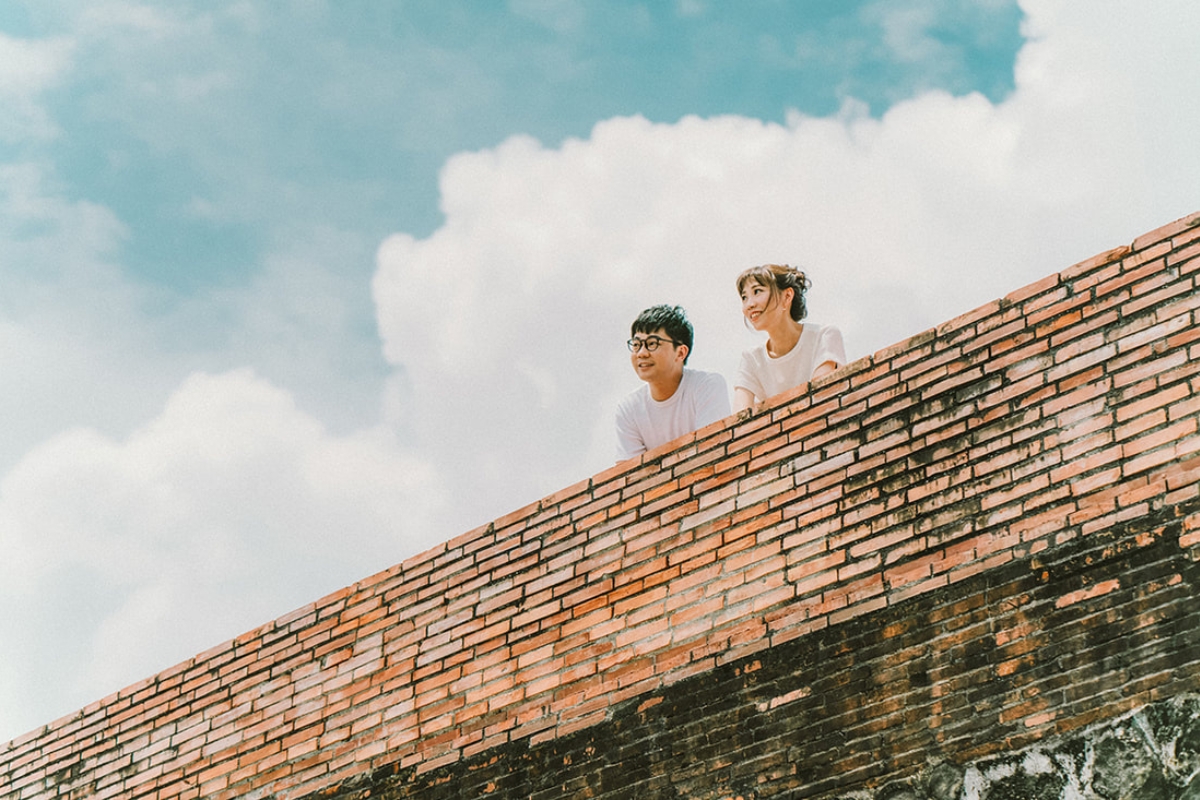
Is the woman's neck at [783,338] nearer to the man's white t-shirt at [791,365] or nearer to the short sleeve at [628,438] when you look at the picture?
the man's white t-shirt at [791,365]

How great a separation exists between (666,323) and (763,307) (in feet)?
2.18

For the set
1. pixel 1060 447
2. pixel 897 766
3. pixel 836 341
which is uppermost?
pixel 836 341

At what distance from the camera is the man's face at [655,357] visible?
7.63 meters

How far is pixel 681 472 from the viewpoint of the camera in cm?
673

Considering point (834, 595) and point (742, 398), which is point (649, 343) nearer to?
point (742, 398)

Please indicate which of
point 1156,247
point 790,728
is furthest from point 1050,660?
point 1156,247

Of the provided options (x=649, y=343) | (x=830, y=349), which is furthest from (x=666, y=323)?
(x=830, y=349)

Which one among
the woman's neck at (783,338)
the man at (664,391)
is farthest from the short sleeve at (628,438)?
the woman's neck at (783,338)

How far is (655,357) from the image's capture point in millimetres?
7641

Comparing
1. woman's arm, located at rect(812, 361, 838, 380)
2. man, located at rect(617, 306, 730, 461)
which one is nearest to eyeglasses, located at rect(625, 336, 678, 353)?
man, located at rect(617, 306, 730, 461)

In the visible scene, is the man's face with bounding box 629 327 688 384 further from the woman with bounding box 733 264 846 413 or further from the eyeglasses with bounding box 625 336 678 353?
the woman with bounding box 733 264 846 413

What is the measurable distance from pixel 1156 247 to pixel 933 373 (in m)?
1.01

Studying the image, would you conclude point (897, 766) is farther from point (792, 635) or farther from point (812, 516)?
point (812, 516)

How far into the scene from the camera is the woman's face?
Result: 723cm
